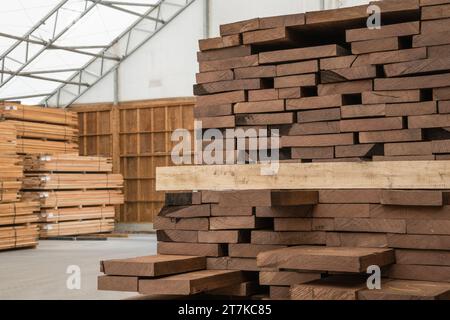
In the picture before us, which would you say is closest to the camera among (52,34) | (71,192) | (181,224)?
(181,224)

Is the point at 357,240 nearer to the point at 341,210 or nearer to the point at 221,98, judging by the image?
the point at 341,210

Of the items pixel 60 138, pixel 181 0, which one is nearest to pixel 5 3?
pixel 60 138

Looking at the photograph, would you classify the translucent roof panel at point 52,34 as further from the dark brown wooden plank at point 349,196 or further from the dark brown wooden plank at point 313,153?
the dark brown wooden plank at point 349,196

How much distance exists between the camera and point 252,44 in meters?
5.93

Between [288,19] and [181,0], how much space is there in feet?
52.7

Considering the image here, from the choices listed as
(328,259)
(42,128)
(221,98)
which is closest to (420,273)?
(328,259)

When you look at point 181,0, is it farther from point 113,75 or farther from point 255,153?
point 255,153

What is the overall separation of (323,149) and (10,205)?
1073 centimetres

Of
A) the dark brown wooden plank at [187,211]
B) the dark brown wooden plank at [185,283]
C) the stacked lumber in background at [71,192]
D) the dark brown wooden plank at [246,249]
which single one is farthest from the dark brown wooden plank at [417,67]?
the stacked lumber in background at [71,192]

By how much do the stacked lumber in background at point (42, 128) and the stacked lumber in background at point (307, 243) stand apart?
13.3 meters

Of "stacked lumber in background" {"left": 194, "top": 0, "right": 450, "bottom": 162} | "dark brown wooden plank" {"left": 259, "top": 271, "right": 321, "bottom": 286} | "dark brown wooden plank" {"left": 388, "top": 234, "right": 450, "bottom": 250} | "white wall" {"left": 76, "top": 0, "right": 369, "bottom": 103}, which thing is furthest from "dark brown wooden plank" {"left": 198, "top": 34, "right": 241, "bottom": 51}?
"white wall" {"left": 76, "top": 0, "right": 369, "bottom": 103}

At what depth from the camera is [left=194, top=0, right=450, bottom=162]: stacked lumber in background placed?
A: 523 cm

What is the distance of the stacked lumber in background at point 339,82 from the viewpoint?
523 cm

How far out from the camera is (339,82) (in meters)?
5.56
